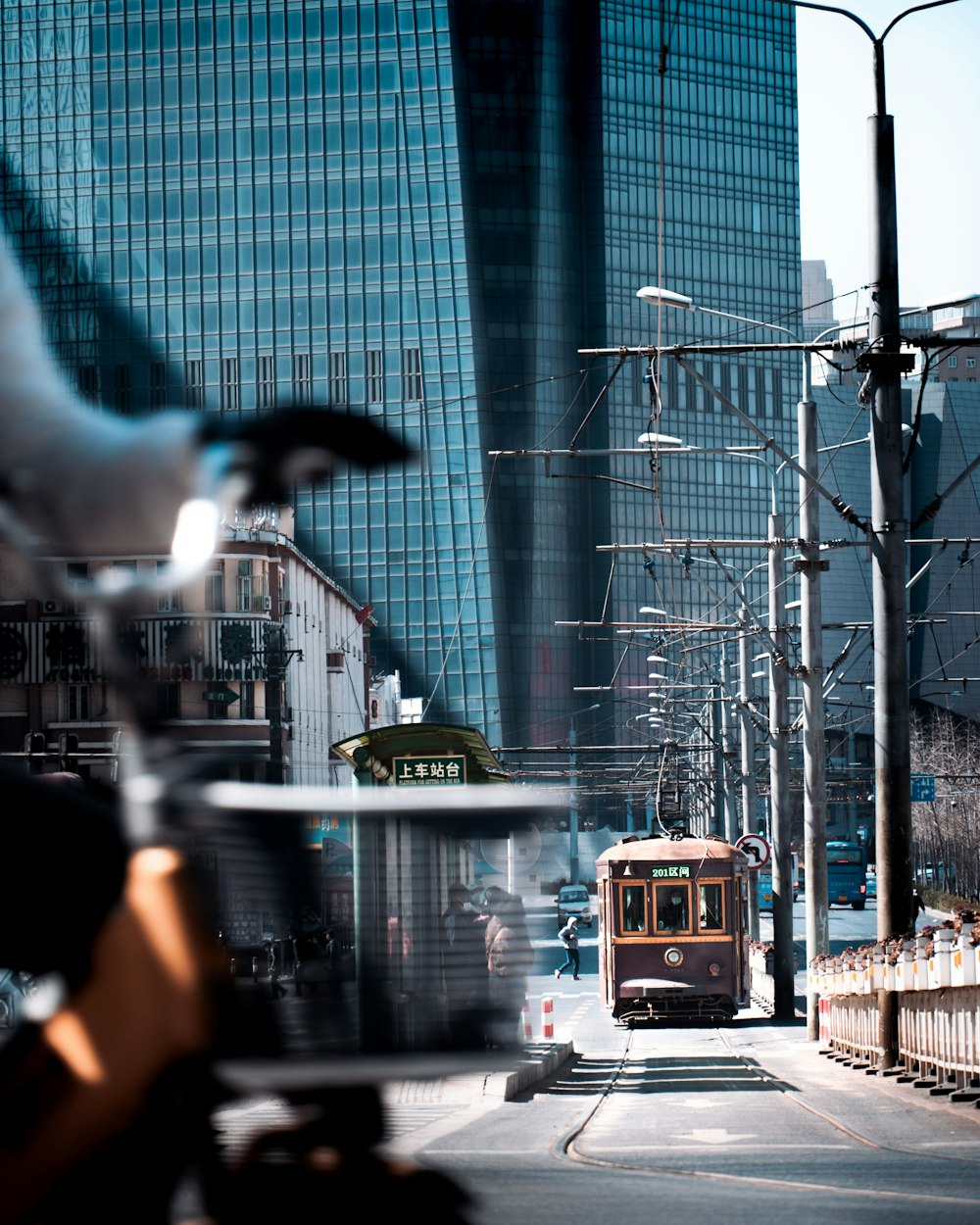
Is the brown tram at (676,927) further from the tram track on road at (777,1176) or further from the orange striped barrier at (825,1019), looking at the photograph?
the tram track on road at (777,1176)

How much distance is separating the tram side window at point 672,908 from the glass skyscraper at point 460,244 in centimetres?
3488

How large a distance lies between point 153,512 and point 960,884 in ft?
281

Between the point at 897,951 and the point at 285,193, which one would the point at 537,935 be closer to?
the point at 897,951

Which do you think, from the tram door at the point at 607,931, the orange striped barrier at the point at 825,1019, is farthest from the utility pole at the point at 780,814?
the orange striped barrier at the point at 825,1019

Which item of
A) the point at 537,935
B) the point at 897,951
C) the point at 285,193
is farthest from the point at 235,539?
the point at 285,193

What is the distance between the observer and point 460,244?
8531 centimetres

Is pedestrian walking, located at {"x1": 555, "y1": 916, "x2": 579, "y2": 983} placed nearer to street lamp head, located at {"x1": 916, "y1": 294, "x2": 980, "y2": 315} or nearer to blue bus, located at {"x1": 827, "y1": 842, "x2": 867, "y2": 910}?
street lamp head, located at {"x1": 916, "y1": 294, "x2": 980, "y2": 315}

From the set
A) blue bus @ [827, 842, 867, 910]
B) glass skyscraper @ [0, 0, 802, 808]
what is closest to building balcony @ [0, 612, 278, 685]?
glass skyscraper @ [0, 0, 802, 808]

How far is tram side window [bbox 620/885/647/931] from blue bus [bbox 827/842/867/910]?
45.3 m

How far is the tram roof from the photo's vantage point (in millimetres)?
29572

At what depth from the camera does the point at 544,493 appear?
4001 inches

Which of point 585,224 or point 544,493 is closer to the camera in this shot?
point 544,493

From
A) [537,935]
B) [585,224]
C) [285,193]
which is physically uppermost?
[585,224]

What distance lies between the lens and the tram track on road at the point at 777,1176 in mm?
6246
